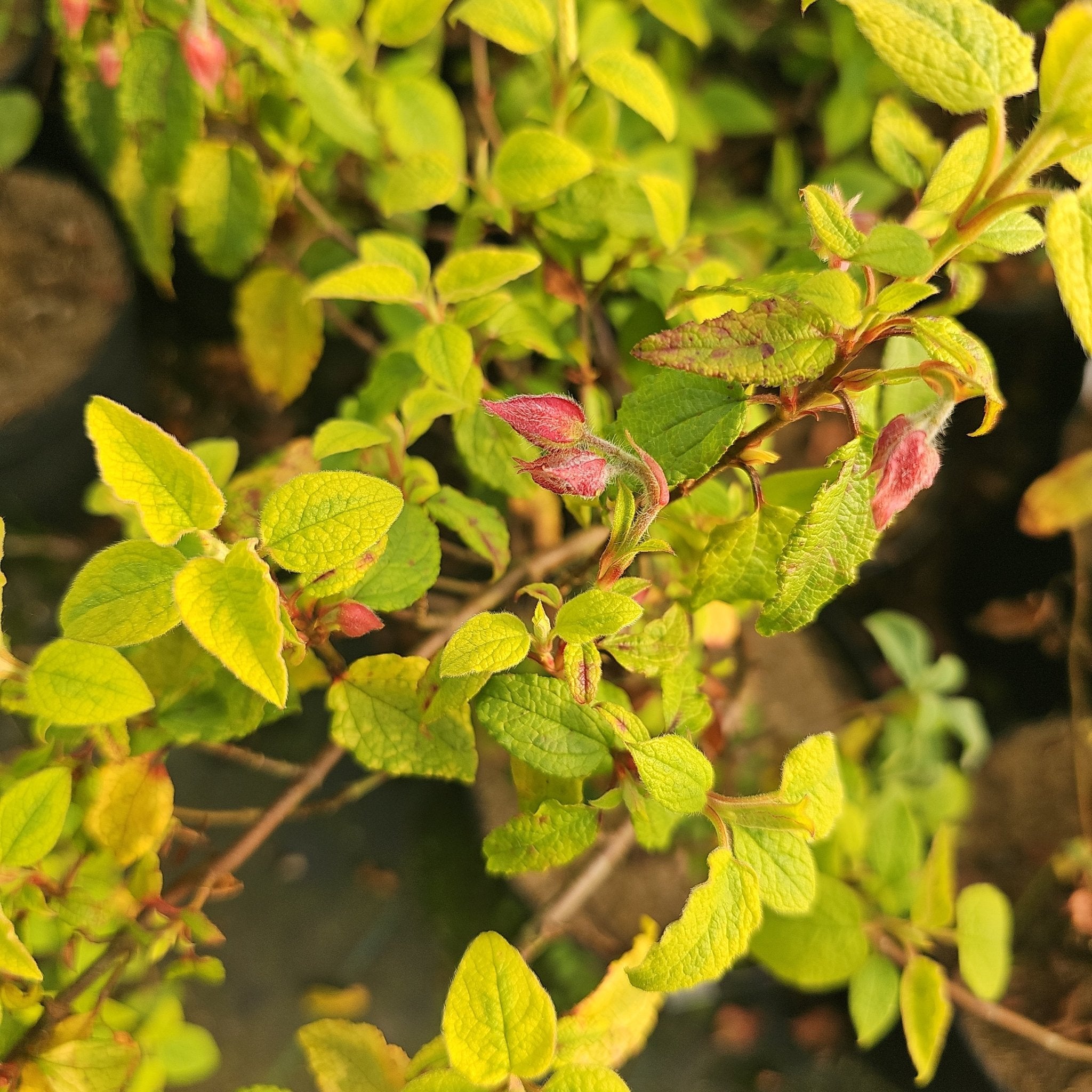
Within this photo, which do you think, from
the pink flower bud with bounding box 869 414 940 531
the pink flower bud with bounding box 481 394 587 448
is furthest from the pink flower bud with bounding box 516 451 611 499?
the pink flower bud with bounding box 869 414 940 531

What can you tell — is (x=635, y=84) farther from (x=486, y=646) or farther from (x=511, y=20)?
(x=486, y=646)

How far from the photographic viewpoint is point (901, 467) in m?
0.40

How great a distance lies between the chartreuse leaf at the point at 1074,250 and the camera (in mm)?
354

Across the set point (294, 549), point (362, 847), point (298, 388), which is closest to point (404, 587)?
point (294, 549)

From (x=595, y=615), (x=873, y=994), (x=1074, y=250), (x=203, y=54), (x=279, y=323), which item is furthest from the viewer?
(x=279, y=323)

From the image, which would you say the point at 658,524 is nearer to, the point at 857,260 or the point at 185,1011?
the point at 857,260

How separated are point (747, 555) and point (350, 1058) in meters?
0.40

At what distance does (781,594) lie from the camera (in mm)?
458

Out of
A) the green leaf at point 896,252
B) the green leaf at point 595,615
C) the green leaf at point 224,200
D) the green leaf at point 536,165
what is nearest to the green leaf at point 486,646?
the green leaf at point 595,615

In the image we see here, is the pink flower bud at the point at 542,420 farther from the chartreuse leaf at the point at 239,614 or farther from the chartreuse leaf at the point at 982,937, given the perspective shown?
the chartreuse leaf at the point at 982,937

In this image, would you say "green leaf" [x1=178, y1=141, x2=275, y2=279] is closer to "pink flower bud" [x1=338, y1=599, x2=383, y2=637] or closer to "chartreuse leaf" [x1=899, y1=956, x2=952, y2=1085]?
"pink flower bud" [x1=338, y1=599, x2=383, y2=637]

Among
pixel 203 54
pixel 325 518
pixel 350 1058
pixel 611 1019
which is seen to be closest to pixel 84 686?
pixel 325 518

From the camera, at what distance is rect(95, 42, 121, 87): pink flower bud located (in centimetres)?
76

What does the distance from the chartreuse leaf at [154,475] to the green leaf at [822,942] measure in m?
0.63
